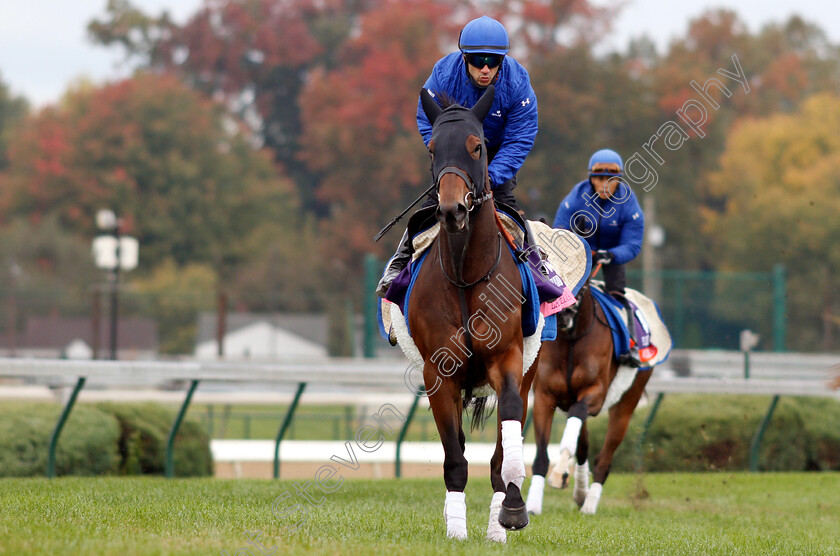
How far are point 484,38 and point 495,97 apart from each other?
0.45 meters

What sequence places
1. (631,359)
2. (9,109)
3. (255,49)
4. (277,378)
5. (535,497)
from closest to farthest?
(535,497)
(631,359)
(277,378)
(255,49)
(9,109)

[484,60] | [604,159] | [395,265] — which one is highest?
[484,60]

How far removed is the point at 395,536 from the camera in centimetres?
643

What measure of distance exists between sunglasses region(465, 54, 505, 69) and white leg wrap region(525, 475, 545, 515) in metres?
3.22

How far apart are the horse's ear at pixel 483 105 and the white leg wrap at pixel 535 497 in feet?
10.8

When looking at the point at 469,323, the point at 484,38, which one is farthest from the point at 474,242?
the point at 484,38

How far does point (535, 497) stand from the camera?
8844 mm

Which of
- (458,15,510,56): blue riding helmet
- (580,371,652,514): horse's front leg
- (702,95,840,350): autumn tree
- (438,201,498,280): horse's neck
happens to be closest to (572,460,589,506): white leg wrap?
(580,371,652,514): horse's front leg

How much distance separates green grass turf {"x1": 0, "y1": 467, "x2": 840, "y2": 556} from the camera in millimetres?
5715

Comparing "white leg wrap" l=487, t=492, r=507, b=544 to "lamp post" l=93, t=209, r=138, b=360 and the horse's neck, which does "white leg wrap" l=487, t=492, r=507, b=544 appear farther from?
"lamp post" l=93, t=209, r=138, b=360

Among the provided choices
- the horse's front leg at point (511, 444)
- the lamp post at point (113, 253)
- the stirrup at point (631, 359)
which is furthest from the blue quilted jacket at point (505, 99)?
the lamp post at point (113, 253)

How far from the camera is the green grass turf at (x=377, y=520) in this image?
5715 mm

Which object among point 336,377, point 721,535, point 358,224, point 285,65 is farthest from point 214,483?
point 285,65

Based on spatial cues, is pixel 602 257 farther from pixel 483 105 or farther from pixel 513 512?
pixel 513 512
